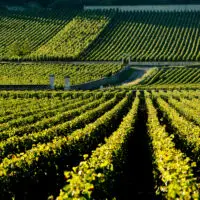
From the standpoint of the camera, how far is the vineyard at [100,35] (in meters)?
85.8

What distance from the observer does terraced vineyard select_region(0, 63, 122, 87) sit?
62.1 meters

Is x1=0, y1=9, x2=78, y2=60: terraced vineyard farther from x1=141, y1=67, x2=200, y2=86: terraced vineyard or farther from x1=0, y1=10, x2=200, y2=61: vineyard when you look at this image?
x1=141, y1=67, x2=200, y2=86: terraced vineyard

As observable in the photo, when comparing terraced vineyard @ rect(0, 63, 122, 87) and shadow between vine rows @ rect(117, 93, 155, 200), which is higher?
shadow between vine rows @ rect(117, 93, 155, 200)

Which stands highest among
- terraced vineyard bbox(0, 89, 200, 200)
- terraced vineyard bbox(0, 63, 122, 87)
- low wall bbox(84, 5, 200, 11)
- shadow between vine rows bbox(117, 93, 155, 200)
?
low wall bbox(84, 5, 200, 11)

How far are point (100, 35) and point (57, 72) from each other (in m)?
30.6

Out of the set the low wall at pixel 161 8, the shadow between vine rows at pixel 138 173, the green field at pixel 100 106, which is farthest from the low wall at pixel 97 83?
the low wall at pixel 161 8

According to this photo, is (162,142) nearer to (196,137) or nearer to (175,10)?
(196,137)

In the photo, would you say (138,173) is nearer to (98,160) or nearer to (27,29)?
(98,160)

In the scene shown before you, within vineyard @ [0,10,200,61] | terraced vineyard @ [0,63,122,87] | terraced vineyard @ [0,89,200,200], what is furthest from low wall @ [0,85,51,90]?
vineyard @ [0,10,200,61]

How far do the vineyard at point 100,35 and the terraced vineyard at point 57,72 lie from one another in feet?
29.1

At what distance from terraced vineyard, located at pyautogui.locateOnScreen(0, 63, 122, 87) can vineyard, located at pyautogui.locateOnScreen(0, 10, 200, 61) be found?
888 cm

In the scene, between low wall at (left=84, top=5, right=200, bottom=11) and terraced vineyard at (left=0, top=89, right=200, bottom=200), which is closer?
terraced vineyard at (left=0, top=89, right=200, bottom=200)

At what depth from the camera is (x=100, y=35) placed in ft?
318

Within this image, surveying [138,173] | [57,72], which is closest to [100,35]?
[57,72]
